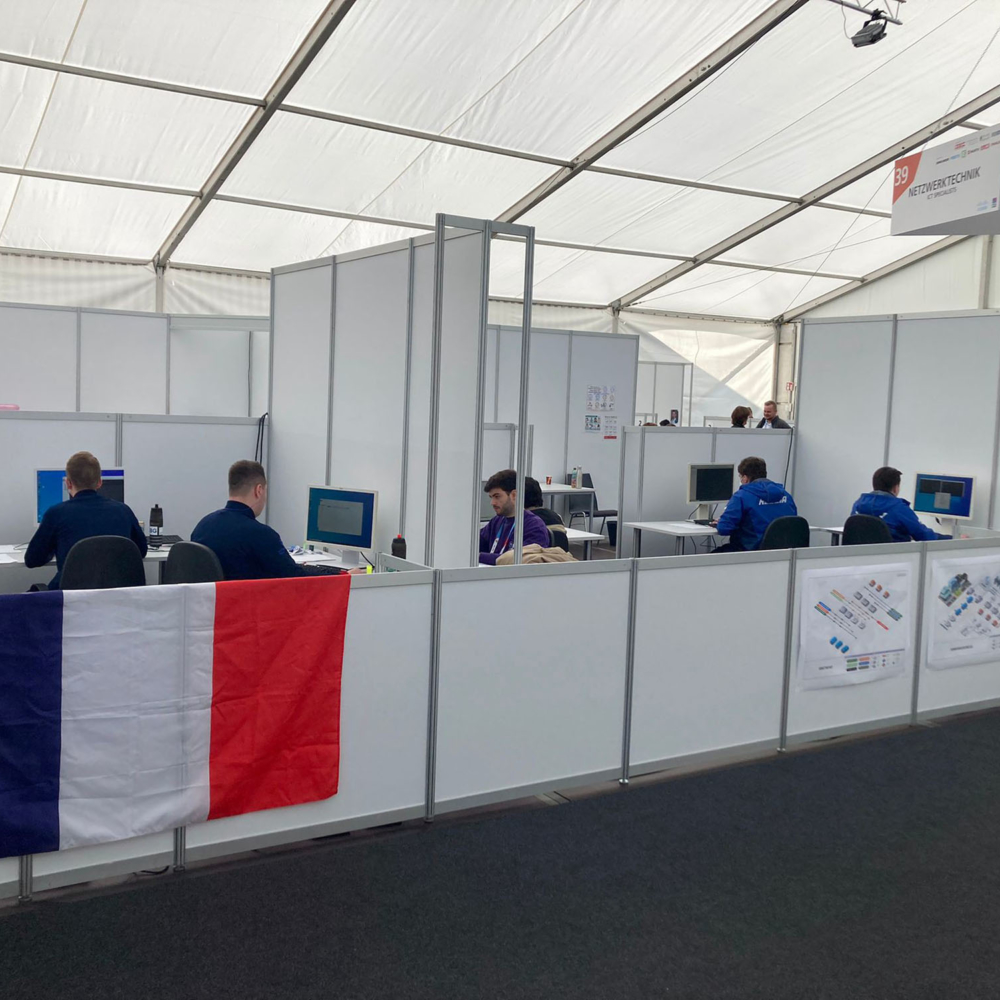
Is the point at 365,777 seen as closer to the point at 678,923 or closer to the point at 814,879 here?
the point at 678,923

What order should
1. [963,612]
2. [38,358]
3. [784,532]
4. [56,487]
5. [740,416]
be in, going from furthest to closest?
1. [740,416]
2. [38,358]
3. [784,532]
4. [56,487]
5. [963,612]

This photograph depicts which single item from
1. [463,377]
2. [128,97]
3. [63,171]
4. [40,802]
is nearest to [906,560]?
[463,377]

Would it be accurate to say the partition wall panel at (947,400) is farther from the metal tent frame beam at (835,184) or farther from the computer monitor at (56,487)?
the computer monitor at (56,487)

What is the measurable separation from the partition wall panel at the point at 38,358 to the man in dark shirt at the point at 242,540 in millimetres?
4710

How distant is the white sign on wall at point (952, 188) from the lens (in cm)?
485

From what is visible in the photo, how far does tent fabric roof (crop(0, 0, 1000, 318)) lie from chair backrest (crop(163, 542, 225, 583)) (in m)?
4.86

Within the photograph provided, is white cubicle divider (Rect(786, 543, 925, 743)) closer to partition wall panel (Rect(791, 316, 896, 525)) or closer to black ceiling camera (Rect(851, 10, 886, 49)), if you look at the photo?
partition wall panel (Rect(791, 316, 896, 525))

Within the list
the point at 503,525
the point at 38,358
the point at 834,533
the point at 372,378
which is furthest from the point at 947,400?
the point at 38,358

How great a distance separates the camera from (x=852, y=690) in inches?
159

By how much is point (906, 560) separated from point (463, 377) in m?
2.08

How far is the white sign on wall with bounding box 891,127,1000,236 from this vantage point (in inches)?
191

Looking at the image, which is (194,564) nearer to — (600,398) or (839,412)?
(839,412)

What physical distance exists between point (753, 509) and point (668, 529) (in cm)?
113

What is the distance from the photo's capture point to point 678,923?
8.63 feet
